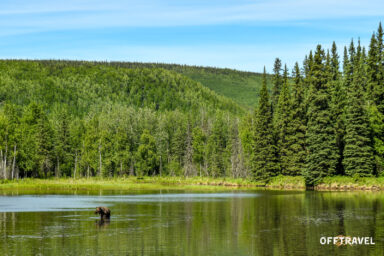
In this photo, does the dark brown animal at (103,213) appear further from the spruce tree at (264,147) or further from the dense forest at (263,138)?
the spruce tree at (264,147)

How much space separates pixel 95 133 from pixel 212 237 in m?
112

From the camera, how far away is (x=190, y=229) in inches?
1549

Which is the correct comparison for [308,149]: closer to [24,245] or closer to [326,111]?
[326,111]

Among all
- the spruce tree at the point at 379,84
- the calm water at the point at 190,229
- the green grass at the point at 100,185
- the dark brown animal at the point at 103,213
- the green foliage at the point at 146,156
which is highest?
the spruce tree at the point at 379,84

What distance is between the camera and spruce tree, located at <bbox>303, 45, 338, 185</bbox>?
91.9 meters

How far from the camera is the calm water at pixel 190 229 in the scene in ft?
100

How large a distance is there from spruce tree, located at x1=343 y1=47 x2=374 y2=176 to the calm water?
3123 centimetres

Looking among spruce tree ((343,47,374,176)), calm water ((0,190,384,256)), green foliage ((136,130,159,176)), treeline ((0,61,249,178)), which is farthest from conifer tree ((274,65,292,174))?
green foliage ((136,130,159,176))

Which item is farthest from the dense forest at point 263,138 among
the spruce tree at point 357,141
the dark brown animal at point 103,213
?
the dark brown animal at point 103,213

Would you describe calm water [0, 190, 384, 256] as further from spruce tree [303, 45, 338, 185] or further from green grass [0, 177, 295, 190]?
green grass [0, 177, 295, 190]

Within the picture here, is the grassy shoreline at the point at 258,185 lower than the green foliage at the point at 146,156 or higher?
lower

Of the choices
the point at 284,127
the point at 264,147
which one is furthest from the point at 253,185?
the point at 284,127

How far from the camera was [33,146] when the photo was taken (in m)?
123

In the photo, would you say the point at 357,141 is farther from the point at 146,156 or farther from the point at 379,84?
the point at 146,156
